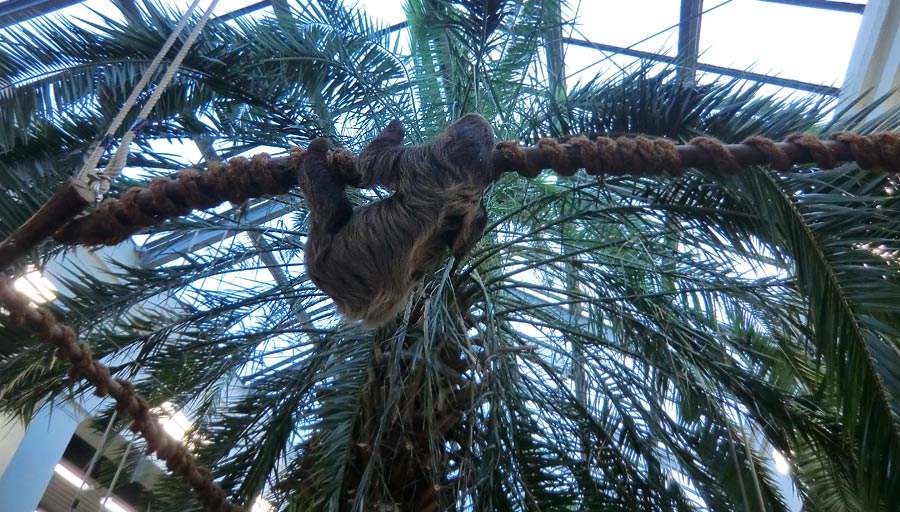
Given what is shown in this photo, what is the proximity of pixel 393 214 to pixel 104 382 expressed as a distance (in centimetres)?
114

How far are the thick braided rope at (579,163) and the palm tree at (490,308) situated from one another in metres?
0.54

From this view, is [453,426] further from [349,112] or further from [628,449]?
[349,112]

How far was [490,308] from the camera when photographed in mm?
4062

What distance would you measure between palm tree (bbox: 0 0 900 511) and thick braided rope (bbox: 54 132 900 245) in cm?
54

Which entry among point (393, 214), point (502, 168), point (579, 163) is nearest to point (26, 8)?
point (393, 214)

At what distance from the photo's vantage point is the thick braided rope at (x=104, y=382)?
220 cm

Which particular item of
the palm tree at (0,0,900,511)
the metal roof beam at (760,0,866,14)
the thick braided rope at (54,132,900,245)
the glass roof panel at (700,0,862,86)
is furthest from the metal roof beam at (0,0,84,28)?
the metal roof beam at (760,0,866,14)

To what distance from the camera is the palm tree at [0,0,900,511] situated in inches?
123

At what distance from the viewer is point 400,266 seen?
3098 mm

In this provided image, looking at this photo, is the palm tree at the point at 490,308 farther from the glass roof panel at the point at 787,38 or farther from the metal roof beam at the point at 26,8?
the glass roof panel at the point at 787,38

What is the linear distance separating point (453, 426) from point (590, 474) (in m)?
0.73

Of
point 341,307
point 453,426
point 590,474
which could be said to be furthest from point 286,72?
point 590,474

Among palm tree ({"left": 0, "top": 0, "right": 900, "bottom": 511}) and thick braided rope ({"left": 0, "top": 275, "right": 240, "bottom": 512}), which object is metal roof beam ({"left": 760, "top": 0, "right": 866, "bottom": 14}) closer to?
palm tree ({"left": 0, "top": 0, "right": 900, "bottom": 511})

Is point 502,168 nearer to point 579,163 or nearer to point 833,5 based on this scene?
point 579,163
